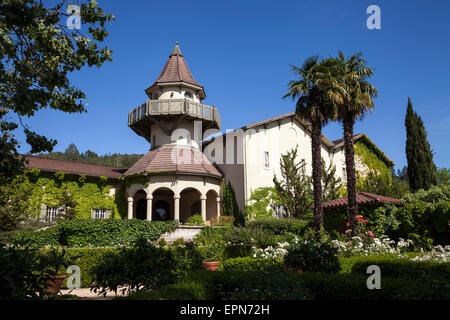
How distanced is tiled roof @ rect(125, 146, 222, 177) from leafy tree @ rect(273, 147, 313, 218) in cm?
481

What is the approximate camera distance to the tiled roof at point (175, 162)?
926 inches

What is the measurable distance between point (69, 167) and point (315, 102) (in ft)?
58.8

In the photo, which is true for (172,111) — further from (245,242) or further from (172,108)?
(245,242)

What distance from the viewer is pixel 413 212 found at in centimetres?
1662

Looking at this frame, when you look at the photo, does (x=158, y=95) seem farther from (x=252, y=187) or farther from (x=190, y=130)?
(x=252, y=187)

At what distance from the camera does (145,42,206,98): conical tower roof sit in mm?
27188

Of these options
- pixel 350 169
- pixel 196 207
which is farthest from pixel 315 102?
pixel 196 207

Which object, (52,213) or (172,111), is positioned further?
(172,111)

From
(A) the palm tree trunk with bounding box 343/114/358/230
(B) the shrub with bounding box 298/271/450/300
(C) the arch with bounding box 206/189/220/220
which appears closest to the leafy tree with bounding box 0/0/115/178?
(B) the shrub with bounding box 298/271/450/300

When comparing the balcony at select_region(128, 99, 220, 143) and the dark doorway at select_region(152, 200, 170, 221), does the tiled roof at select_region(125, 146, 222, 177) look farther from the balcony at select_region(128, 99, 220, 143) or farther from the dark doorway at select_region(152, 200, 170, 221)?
the dark doorway at select_region(152, 200, 170, 221)

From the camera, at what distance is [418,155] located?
29.5m
